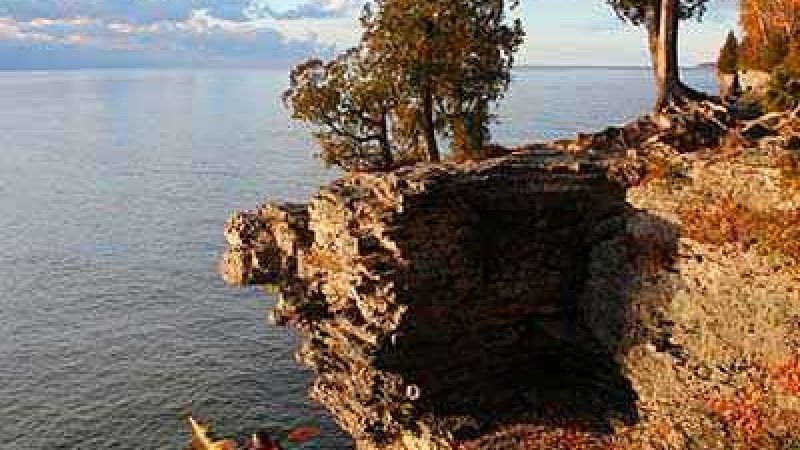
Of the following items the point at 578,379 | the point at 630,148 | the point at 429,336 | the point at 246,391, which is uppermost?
the point at 630,148

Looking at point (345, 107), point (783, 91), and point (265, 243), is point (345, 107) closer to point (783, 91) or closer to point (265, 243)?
point (265, 243)

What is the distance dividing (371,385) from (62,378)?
34430mm

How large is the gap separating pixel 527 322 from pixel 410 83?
17.7m

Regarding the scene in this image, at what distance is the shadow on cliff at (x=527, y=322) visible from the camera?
36344mm

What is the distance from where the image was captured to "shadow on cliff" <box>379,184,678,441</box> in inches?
1431

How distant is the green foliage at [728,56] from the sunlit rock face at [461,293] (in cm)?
3469

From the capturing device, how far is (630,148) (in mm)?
38156

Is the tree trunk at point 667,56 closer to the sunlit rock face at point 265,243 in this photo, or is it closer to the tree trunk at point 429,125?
the tree trunk at point 429,125

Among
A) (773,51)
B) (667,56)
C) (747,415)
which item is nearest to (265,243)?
(667,56)

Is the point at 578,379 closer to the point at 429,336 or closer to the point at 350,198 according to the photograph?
the point at 429,336

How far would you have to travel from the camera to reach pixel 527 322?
3900cm

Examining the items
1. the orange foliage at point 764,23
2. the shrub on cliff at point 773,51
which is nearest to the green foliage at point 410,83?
the shrub on cliff at point 773,51

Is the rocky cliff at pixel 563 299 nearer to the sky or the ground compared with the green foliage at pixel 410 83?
nearer to the ground

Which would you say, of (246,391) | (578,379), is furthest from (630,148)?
(246,391)
